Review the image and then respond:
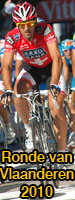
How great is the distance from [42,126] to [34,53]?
1.56 metres

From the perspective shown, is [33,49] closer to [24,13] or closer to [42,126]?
[24,13]

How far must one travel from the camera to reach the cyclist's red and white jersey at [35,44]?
30.9ft

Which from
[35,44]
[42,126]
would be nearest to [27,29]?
[35,44]

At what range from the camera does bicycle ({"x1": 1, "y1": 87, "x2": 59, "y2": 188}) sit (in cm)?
833

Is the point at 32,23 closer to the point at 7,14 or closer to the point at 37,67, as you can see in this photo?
the point at 37,67

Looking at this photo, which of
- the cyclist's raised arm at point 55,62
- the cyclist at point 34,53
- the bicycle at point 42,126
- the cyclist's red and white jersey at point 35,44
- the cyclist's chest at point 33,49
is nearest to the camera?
the bicycle at point 42,126

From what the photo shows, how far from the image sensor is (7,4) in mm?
14695

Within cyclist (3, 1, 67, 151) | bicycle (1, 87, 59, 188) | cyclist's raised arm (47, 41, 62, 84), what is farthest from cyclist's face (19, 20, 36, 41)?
bicycle (1, 87, 59, 188)

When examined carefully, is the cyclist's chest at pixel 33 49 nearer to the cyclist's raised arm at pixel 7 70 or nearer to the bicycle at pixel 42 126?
the cyclist's raised arm at pixel 7 70

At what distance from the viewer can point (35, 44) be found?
9.57 meters

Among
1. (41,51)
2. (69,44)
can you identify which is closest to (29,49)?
(41,51)

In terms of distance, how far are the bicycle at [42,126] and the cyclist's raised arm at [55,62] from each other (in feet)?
0.99

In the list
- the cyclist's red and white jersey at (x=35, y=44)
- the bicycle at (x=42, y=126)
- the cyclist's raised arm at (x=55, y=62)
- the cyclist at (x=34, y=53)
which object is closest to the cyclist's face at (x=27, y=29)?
the cyclist at (x=34, y=53)

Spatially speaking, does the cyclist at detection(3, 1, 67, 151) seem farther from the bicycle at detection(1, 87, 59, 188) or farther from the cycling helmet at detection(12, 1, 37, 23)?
the bicycle at detection(1, 87, 59, 188)
